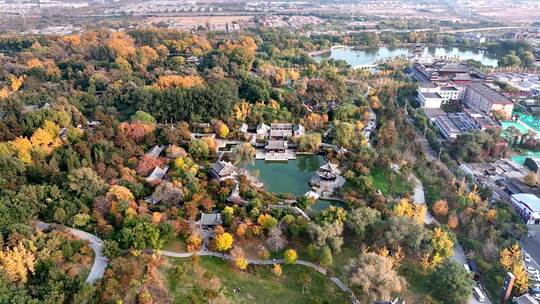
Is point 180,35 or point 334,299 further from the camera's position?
point 180,35

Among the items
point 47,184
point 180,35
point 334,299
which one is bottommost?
point 334,299

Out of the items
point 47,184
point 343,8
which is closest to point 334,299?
A: point 47,184

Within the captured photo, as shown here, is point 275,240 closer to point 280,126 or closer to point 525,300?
point 525,300

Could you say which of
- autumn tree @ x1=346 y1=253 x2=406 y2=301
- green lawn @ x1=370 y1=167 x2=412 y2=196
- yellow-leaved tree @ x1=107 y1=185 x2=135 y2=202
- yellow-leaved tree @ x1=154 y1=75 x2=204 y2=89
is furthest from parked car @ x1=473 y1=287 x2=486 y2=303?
yellow-leaved tree @ x1=154 y1=75 x2=204 y2=89

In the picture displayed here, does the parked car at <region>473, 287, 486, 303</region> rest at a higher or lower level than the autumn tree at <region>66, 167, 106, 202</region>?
lower

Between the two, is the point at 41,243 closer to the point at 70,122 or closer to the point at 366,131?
the point at 70,122

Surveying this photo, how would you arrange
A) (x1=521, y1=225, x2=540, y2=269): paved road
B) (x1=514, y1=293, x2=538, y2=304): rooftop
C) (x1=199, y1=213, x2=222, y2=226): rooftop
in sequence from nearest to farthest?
(x1=514, y1=293, x2=538, y2=304): rooftop, (x1=521, y1=225, x2=540, y2=269): paved road, (x1=199, y1=213, x2=222, y2=226): rooftop

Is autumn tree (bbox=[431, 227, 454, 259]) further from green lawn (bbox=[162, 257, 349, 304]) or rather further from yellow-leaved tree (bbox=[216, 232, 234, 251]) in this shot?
yellow-leaved tree (bbox=[216, 232, 234, 251])
